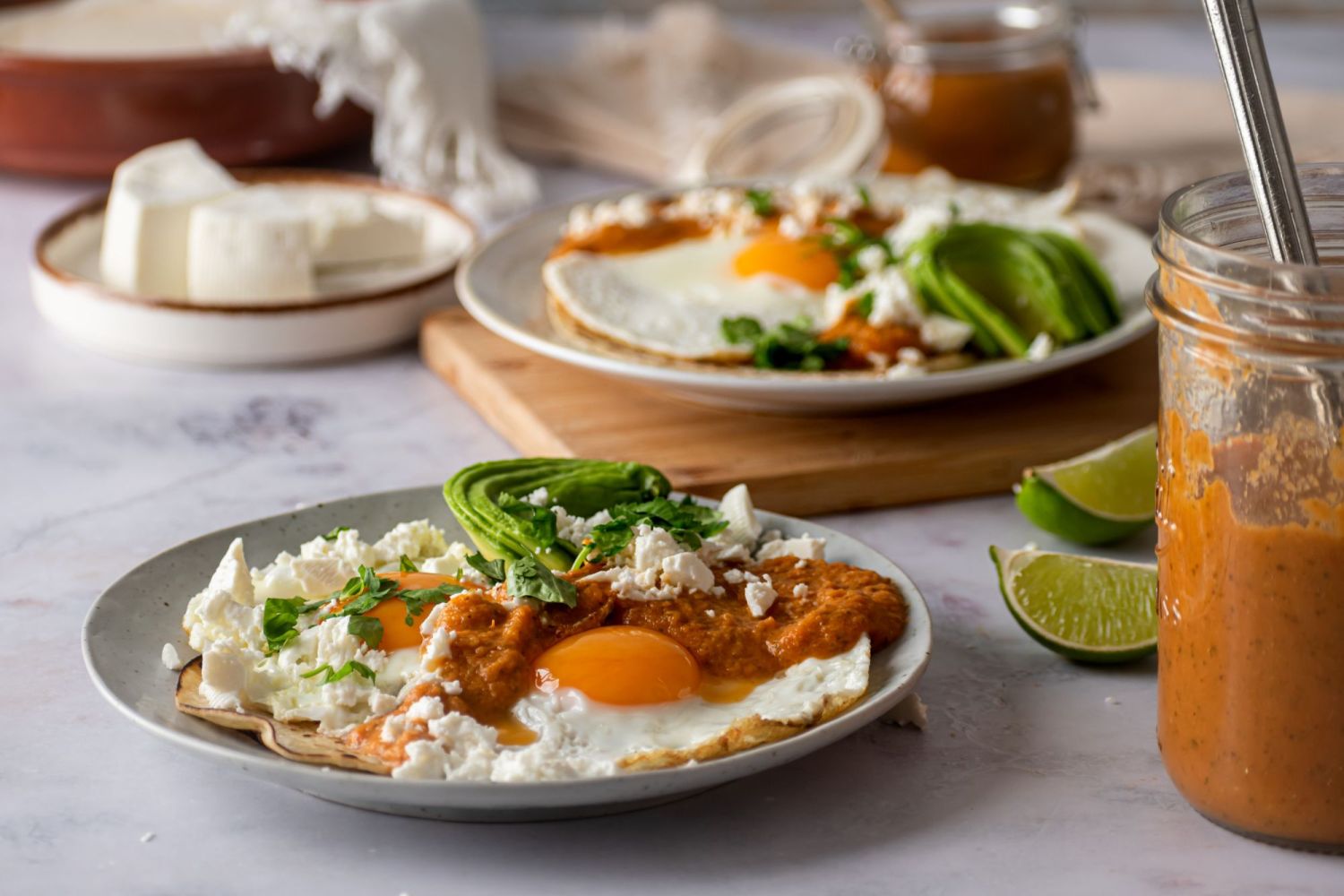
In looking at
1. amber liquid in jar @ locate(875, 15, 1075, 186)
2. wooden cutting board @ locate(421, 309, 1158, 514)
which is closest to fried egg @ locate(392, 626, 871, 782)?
wooden cutting board @ locate(421, 309, 1158, 514)

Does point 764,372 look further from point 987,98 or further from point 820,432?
point 987,98

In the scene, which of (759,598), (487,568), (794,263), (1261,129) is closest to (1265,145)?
(1261,129)

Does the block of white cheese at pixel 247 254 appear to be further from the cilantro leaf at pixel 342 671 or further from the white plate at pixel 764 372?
the cilantro leaf at pixel 342 671

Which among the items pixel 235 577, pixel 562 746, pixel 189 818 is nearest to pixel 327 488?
pixel 235 577

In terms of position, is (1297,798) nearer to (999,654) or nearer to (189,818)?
(999,654)

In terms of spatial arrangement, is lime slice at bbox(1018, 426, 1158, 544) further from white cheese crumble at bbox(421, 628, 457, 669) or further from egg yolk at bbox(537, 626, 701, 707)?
white cheese crumble at bbox(421, 628, 457, 669)

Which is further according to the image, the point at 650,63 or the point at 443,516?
the point at 650,63
